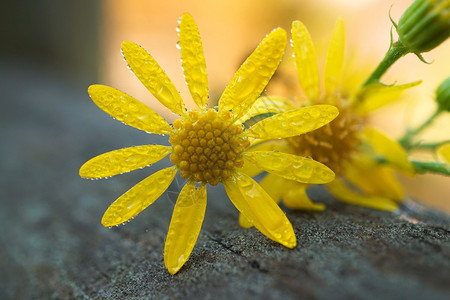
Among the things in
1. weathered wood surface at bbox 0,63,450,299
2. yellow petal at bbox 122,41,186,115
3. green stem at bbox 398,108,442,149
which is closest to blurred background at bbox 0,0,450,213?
weathered wood surface at bbox 0,63,450,299

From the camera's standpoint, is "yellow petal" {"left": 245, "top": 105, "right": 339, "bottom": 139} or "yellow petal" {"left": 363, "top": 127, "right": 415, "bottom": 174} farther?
"yellow petal" {"left": 363, "top": 127, "right": 415, "bottom": 174}

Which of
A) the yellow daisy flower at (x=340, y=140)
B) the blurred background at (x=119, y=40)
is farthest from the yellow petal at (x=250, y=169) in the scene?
the blurred background at (x=119, y=40)

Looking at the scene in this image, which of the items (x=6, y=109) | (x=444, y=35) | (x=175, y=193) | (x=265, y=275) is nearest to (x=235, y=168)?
(x=175, y=193)

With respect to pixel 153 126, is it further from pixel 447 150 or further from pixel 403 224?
pixel 447 150

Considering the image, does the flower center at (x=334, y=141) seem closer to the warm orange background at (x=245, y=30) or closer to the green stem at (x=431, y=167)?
the green stem at (x=431, y=167)

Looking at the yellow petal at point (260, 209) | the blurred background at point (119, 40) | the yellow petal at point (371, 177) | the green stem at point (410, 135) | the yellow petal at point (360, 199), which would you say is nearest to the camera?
the yellow petal at point (260, 209)

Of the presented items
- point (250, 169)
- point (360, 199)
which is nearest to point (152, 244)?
point (250, 169)

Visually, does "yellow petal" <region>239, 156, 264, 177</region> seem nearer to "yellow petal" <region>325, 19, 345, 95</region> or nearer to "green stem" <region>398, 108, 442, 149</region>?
"yellow petal" <region>325, 19, 345, 95</region>
